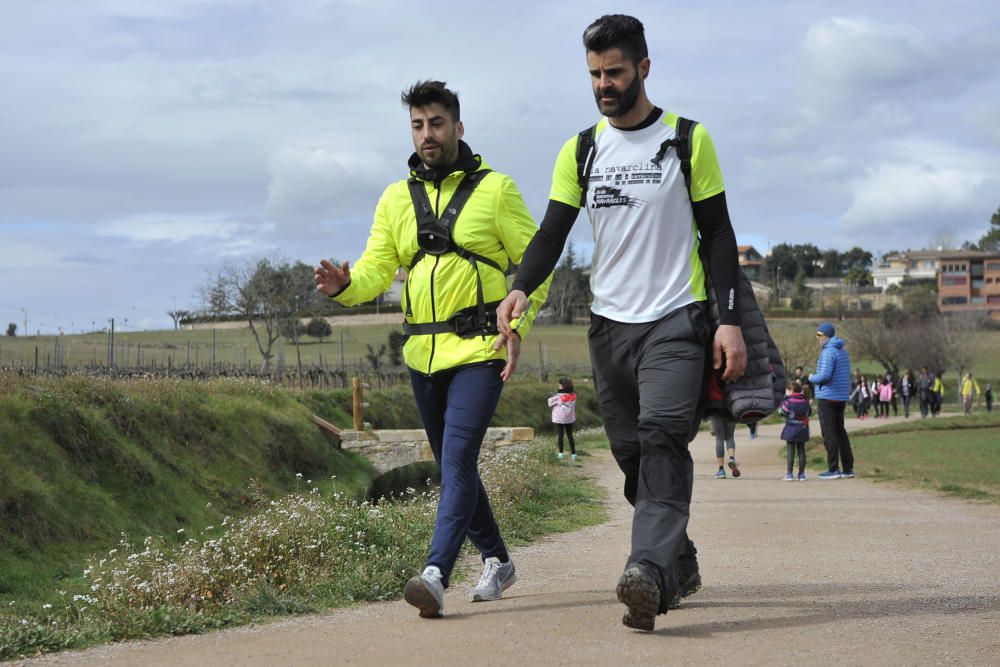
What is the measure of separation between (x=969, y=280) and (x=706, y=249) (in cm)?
15718

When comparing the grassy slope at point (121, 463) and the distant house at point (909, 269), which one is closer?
the grassy slope at point (121, 463)

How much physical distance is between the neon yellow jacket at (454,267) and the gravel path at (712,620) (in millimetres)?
1229

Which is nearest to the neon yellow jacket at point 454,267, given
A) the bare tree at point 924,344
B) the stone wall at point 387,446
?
the stone wall at point 387,446

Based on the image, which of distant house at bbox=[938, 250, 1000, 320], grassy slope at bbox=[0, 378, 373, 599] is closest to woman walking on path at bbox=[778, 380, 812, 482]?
grassy slope at bbox=[0, 378, 373, 599]

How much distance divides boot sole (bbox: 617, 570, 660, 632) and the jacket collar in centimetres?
234

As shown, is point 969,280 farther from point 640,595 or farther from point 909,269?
point 640,595

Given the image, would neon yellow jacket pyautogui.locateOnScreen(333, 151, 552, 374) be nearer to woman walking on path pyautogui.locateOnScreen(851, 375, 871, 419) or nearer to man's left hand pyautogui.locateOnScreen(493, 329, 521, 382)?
man's left hand pyautogui.locateOnScreen(493, 329, 521, 382)

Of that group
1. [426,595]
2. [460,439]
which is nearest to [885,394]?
[460,439]

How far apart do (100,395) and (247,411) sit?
5.56 metres

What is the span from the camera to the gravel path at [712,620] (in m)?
4.45

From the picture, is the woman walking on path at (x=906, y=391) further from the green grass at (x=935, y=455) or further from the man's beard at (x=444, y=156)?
the man's beard at (x=444, y=156)

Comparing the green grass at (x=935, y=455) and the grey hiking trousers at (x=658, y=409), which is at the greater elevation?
the grey hiking trousers at (x=658, y=409)

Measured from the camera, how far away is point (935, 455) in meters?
22.2

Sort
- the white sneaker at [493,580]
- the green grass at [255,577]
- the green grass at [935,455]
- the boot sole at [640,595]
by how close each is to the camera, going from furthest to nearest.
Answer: the green grass at [935,455], the white sneaker at [493,580], the green grass at [255,577], the boot sole at [640,595]
